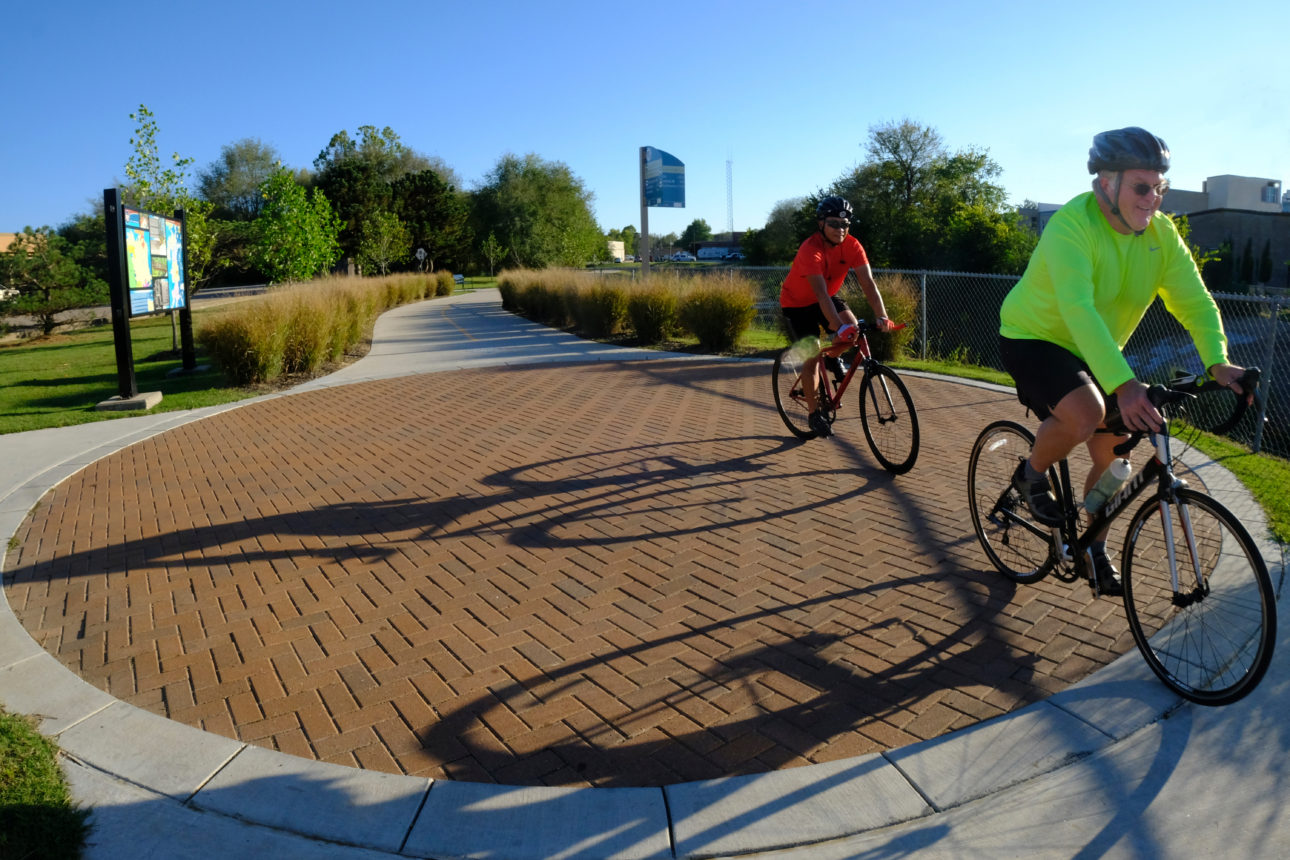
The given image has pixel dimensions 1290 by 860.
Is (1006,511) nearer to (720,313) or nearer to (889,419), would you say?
(889,419)

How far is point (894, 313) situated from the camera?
12.9 m

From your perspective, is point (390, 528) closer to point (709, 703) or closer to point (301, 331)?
point (709, 703)

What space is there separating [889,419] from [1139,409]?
141 inches

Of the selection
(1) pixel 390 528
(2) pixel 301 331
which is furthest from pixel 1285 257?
(1) pixel 390 528

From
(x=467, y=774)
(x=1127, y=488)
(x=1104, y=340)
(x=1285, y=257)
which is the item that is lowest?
(x=467, y=774)

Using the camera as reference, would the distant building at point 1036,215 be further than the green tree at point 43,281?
Yes

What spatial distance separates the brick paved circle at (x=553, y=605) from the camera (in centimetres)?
320

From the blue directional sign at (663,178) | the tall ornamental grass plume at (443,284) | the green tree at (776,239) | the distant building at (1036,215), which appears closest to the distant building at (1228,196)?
the distant building at (1036,215)

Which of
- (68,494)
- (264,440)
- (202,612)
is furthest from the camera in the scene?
(264,440)

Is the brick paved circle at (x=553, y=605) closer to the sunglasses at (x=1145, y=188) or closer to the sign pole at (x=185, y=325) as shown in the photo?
the sunglasses at (x=1145, y=188)

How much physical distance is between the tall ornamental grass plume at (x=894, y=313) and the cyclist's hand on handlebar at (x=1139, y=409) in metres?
9.98

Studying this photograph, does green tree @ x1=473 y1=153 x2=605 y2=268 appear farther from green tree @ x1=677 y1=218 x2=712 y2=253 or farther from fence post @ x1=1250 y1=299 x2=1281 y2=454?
green tree @ x1=677 y1=218 x2=712 y2=253

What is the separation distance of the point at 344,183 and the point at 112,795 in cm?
6171

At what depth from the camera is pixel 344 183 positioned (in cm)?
5875
